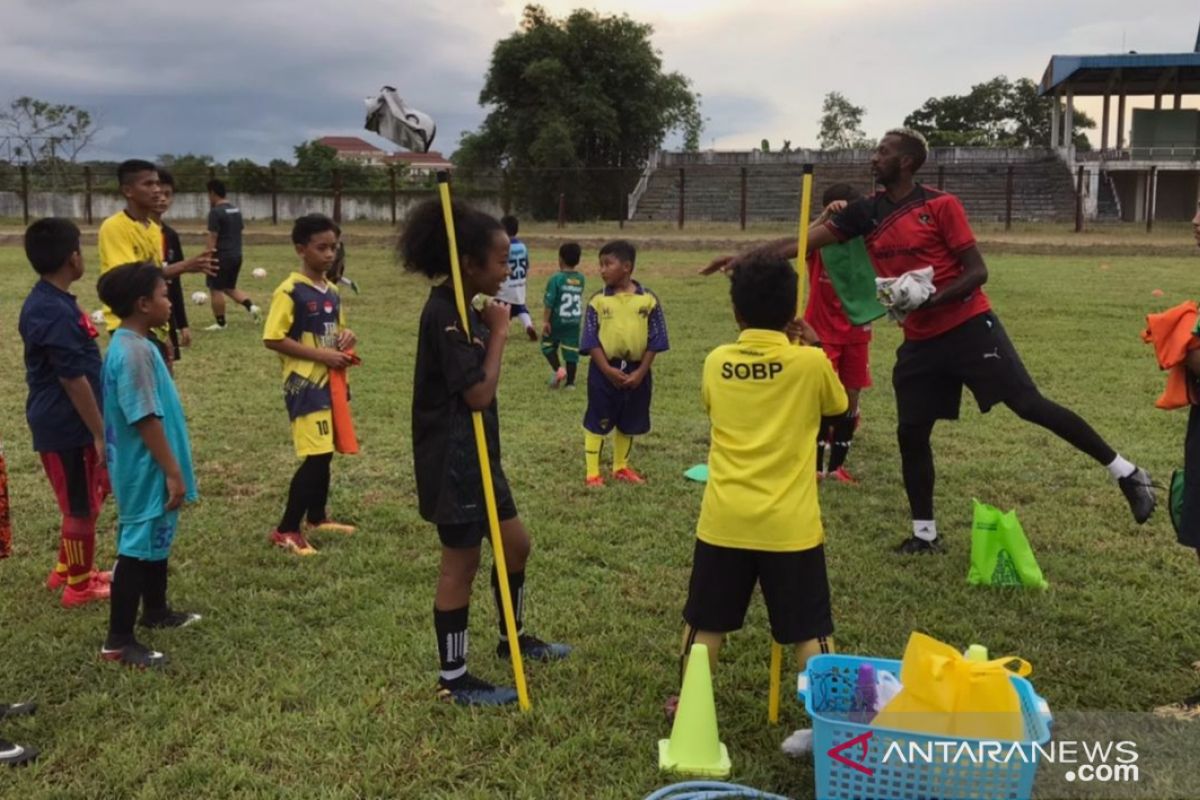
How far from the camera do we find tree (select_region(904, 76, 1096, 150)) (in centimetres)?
7306

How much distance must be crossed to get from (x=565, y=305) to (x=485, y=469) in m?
6.15

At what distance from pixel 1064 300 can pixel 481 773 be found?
553 inches

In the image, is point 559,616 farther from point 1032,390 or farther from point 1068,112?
point 1068,112

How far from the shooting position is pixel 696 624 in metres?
3.22

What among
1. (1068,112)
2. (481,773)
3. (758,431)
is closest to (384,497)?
(481,773)

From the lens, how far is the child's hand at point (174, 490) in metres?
3.78

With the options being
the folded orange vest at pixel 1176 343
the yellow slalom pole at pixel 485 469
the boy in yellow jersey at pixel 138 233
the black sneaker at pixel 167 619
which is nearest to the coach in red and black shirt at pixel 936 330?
the folded orange vest at pixel 1176 343

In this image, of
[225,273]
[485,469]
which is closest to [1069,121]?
[225,273]

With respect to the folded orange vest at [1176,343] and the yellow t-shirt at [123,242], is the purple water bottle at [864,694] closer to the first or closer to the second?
the folded orange vest at [1176,343]

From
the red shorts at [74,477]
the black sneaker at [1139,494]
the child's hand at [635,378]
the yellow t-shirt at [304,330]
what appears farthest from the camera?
the child's hand at [635,378]

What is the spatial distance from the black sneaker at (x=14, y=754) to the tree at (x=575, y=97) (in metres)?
42.1

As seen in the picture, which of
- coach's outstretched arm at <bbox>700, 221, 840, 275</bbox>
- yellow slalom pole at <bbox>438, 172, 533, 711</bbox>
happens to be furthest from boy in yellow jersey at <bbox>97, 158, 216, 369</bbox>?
coach's outstretched arm at <bbox>700, 221, 840, 275</bbox>

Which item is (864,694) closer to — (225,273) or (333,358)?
(333,358)

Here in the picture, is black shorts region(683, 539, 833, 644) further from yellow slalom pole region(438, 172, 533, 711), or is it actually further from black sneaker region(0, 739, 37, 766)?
black sneaker region(0, 739, 37, 766)
